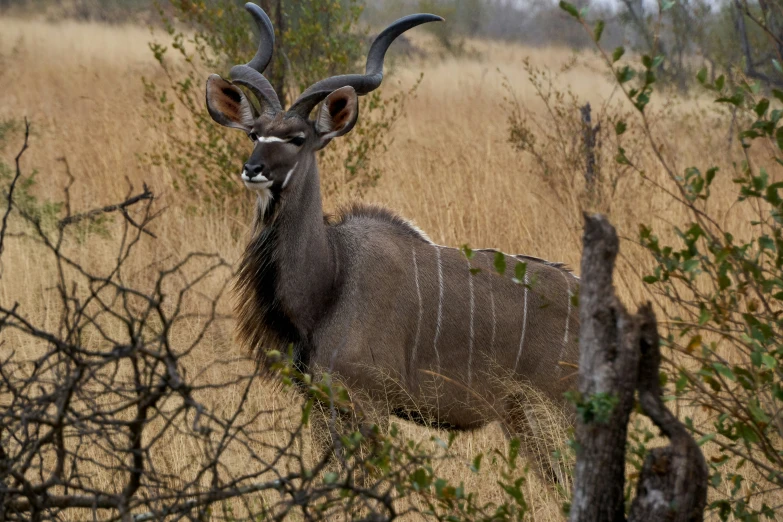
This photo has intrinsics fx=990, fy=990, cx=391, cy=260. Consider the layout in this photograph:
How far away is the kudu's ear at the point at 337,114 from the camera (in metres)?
3.90

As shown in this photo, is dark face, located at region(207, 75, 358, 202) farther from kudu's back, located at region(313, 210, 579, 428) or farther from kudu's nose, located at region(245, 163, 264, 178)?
kudu's back, located at region(313, 210, 579, 428)

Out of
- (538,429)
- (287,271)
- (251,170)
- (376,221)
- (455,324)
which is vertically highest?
(251,170)

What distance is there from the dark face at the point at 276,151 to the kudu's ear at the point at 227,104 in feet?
0.51

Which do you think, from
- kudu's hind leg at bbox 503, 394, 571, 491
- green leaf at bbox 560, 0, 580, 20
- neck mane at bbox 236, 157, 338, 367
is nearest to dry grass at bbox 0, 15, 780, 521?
kudu's hind leg at bbox 503, 394, 571, 491

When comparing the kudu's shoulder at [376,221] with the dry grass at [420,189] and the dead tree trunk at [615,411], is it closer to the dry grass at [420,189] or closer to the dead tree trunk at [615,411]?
the dry grass at [420,189]

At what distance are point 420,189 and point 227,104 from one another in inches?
98.3

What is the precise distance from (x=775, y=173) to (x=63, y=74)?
925cm

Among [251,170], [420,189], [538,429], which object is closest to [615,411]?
[538,429]

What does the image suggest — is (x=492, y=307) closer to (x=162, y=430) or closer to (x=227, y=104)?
(x=227, y=104)

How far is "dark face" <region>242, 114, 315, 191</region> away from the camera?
3596mm

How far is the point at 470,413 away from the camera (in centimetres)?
369

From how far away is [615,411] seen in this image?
177 centimetres

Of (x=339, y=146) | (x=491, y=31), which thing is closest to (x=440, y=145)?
(x=339, y=146)

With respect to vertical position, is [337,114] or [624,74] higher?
[624,74]
